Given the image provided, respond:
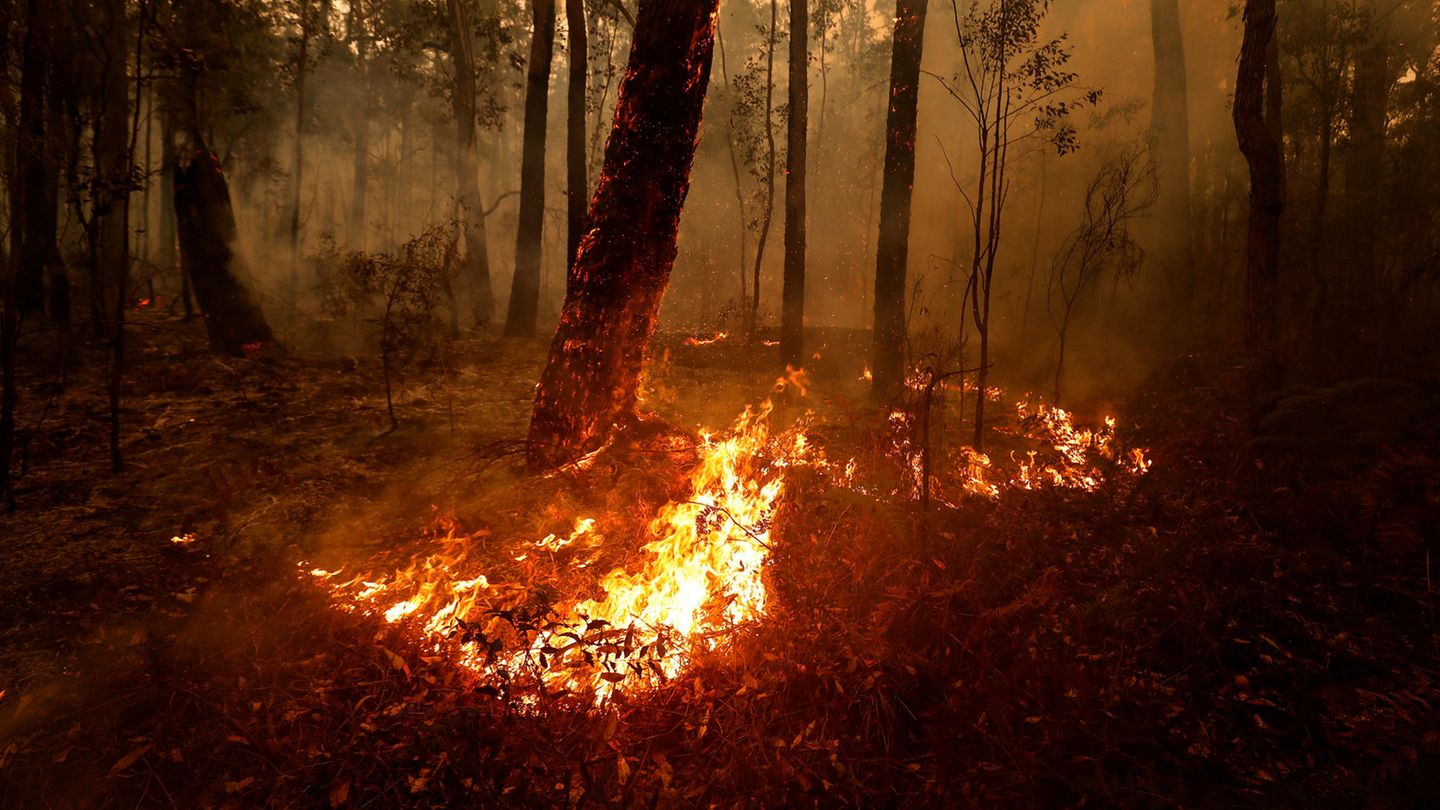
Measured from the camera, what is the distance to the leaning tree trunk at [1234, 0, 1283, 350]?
24.5 feet

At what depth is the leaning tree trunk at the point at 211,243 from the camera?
363 inches

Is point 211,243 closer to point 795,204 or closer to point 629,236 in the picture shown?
point 629,236

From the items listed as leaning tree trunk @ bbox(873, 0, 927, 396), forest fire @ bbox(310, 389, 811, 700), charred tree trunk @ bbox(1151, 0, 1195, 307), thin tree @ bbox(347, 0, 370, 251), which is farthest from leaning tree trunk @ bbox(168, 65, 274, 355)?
thin tree @ bbox(347, 0, 370, 251)

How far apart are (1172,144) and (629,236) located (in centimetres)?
1744

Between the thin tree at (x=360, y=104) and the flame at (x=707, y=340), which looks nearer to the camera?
the flame at (x=707, y=340)

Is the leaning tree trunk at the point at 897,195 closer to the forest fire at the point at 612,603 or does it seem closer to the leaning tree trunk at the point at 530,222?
the forest fire at the point at 612,603

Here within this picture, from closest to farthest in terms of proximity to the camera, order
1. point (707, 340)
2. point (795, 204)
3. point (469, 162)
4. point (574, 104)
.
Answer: point (795, 204) → point (574, 104) → point (469, 162) → point (707, 340)

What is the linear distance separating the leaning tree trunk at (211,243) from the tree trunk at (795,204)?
8.99 metres

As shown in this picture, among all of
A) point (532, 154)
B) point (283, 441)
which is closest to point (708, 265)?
point (532, 154)

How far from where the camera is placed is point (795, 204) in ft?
40.7

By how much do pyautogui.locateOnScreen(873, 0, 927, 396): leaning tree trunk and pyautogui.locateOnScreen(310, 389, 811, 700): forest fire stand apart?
211 inches

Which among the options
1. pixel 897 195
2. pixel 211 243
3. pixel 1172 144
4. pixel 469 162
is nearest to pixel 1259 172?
pixel 897 195

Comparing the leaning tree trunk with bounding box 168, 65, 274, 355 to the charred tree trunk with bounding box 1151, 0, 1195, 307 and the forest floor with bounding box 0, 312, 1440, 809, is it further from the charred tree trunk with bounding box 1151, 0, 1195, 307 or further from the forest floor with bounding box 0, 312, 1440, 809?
Result: the charred tree trunk with bounding box 1151, 0, 1195, 307

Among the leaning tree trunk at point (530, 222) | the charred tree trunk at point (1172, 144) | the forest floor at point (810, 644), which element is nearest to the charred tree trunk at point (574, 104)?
the leaning tree trunk at point (530, 222)
